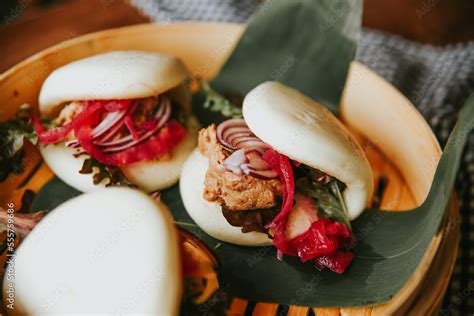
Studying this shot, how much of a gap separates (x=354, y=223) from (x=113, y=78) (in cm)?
121

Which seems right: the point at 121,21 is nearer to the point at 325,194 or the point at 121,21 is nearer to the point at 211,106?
the point at 211,106

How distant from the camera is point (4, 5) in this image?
474 cm

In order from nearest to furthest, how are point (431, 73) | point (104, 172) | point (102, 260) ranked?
point (102, 260) → point (104, 172) → point (431, 73)

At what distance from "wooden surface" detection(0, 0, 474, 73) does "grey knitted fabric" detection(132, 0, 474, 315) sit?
11.0 inches

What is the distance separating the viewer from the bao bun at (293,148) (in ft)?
6.17

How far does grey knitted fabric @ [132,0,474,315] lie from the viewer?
8.66 feet

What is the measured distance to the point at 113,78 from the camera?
2199mm

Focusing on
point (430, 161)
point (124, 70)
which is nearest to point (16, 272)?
point (124, 70)

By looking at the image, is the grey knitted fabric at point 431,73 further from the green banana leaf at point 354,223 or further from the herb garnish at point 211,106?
the herb garnish at point 211,106

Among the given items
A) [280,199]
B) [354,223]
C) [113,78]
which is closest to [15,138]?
[113,78]

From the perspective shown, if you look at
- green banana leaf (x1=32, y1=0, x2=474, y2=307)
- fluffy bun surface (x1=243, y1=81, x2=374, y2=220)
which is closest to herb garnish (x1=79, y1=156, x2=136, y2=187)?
green banana leaf (x1=32, y1=0, x2=474, y2=307)

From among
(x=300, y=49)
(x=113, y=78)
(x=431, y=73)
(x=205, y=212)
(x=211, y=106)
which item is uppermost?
(x=113, y=78)

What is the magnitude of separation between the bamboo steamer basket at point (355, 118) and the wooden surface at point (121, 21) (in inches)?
39.4

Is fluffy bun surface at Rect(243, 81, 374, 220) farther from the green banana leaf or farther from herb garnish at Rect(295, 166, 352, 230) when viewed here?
the green banana leaf
